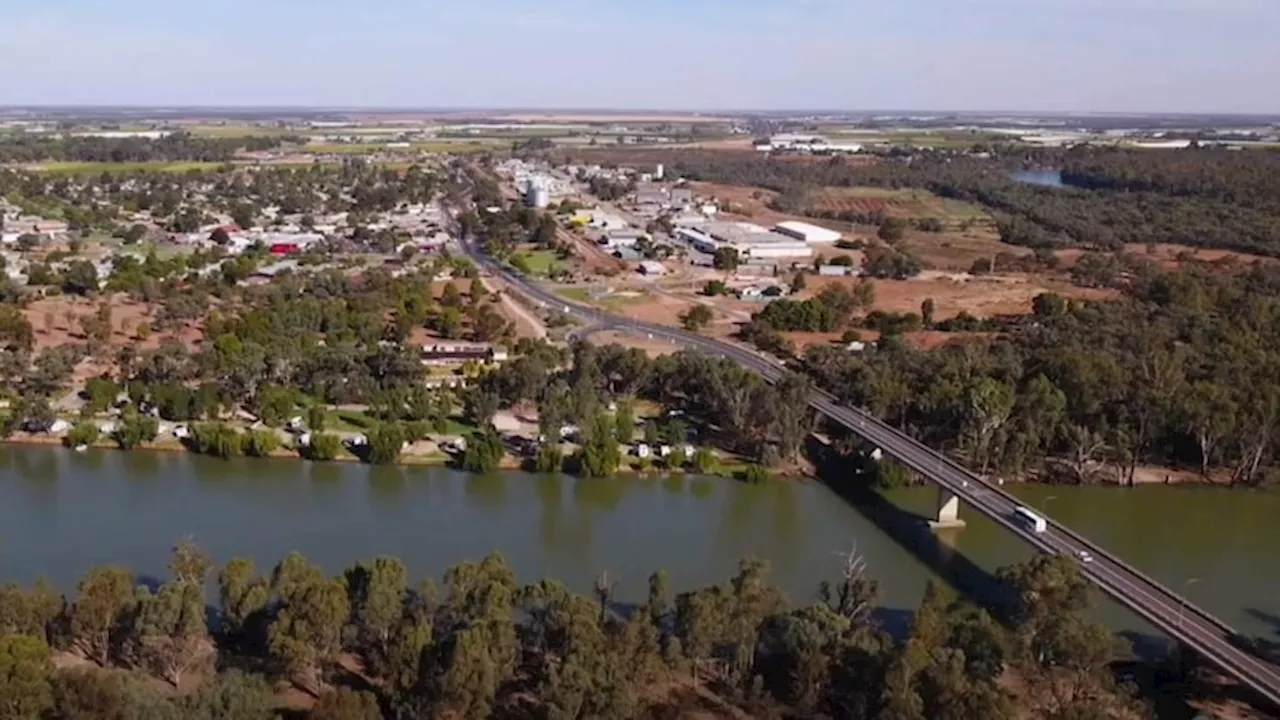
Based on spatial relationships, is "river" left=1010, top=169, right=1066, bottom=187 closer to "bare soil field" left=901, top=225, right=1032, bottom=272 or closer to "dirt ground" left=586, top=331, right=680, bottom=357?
"bare soil field" left=901, top=225, right=1032, bottom=272

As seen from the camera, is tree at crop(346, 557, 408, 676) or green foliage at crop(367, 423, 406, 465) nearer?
tree at crop(346, 557, 408, 676)

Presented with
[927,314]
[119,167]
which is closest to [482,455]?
[927,314]

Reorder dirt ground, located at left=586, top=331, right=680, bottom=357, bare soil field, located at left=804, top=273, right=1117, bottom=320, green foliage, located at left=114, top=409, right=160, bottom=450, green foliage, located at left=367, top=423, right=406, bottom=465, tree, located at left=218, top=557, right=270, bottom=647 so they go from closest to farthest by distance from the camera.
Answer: tree, located at left=218, top=557, right=270, bottom=647 → green foliage, located at left=367, top=423, right=406, bottom=465 → green foliage, located at left=114, top=409, right=160, bottom=450 → dirt ground, located at left=586, top=331, right=680, bottom=357 → bare soil field, located at left=804, top=273, right=1117, bottom=320

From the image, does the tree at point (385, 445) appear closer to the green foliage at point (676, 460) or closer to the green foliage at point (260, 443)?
the green foliage at point (260, 443)

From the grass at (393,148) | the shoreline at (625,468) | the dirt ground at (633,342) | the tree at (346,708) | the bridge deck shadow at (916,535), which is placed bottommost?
the bridge deck shadow at (916,535)

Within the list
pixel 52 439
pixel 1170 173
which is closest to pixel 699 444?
pixel 52 439

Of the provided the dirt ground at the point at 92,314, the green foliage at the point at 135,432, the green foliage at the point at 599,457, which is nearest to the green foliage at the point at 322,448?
the green foliage at the point at 135,432

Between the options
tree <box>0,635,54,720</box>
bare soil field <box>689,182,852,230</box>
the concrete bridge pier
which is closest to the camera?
tree <box>0,635,54,720</box>

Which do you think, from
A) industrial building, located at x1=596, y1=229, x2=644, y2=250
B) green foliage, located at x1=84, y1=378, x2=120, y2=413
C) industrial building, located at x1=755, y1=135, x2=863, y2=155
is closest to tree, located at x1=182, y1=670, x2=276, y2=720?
green foliage, located at x1=84, y1=378, x2=120, y2=413
